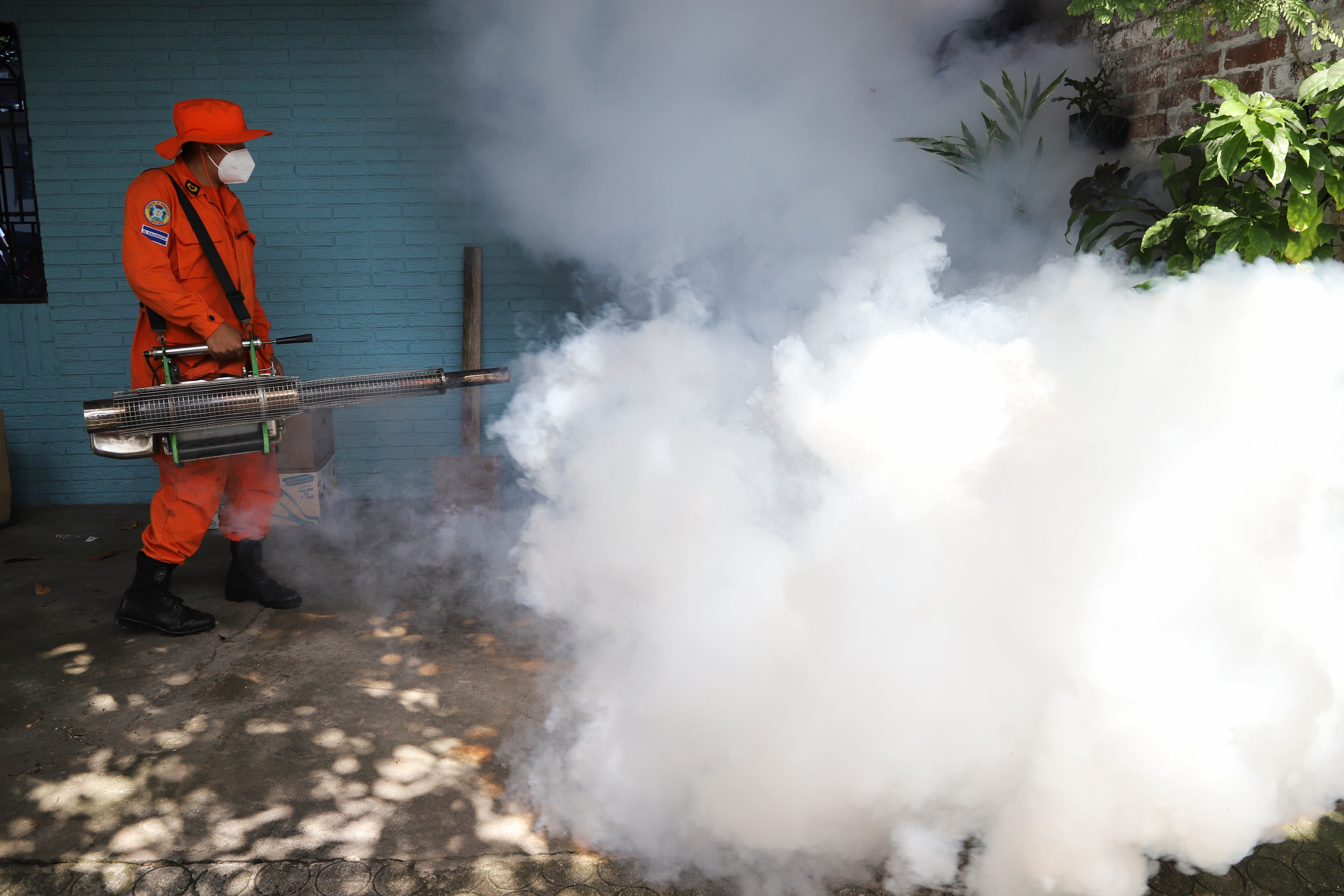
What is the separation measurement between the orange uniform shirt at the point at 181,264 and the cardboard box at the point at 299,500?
1.20 m

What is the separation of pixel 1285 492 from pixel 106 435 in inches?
135

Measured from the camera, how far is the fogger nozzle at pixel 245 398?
9.24ft

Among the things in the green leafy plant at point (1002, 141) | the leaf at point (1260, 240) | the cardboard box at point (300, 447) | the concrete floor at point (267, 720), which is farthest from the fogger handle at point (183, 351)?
the leaf at point (1260, 240)

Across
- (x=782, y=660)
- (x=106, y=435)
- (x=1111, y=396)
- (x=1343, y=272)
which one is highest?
(x=1343, y=272)

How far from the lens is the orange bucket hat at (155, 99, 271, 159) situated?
304 cm

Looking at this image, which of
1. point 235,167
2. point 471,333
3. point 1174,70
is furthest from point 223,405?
point 1174,70

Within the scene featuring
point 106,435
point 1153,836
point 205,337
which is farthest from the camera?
point 205,337

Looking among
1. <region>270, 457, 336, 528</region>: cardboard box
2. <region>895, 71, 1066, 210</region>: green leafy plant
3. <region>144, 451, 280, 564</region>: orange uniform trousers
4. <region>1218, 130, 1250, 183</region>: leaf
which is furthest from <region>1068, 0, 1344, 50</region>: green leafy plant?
<region>270, 457, 336, 528</region>: cardboard box

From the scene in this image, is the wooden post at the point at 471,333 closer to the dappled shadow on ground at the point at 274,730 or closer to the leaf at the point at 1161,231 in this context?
the dappled shadow on ground at the point at 274,730

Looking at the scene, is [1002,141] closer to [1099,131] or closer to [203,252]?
[1099,131]

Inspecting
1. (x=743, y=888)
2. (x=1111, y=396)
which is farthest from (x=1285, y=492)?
(x=743, y=888)

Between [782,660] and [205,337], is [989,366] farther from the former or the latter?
[205,337]

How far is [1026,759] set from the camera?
6.36ft

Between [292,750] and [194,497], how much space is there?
3.97 ft
